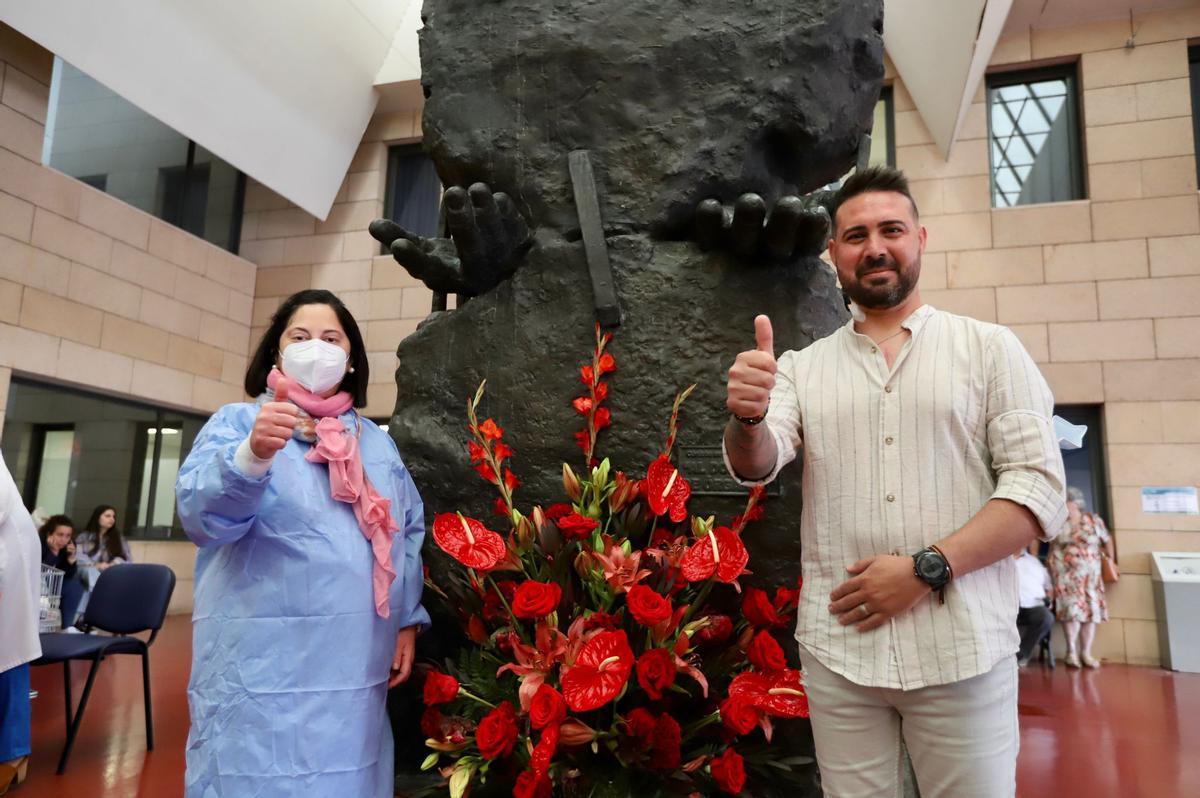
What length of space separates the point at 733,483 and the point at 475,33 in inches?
63.5

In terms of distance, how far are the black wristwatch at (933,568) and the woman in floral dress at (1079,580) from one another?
20.8ft

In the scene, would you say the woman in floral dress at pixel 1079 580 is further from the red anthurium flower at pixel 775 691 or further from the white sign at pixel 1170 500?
the red anthurium flower at pixel 775 691

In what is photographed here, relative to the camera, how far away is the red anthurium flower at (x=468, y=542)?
1956 mm

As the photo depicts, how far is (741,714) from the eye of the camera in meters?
1.86

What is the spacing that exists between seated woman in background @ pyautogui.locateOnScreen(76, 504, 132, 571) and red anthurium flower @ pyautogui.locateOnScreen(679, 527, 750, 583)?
7.13 m

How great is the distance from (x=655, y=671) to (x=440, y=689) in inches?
21.4

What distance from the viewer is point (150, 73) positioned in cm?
733

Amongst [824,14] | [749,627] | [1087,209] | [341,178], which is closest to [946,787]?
[749,627]

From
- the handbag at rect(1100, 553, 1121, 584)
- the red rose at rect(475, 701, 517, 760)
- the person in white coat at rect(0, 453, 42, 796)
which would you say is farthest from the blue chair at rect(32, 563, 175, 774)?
the handbag at rect(1100, 553, 1121, 584)

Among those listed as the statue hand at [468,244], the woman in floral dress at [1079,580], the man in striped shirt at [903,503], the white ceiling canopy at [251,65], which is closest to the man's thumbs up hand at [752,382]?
the man in striped shirt at [903,503]

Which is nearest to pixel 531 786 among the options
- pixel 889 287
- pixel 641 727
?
pixel 641 727

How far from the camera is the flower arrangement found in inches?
72.1

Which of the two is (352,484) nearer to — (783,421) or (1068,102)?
(783,421)

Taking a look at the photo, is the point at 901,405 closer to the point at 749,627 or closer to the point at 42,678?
the point at 749,627
